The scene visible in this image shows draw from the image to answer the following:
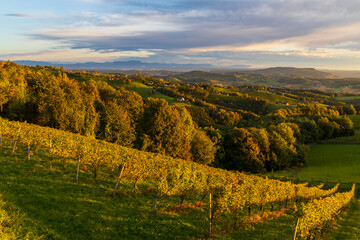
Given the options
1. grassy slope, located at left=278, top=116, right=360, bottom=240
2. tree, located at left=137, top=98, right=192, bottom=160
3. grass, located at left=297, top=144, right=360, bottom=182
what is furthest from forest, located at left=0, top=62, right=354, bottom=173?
grassy slope, located at left=278, top=116, right=360, bottom=240

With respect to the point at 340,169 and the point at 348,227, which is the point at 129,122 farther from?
the point at 340,169

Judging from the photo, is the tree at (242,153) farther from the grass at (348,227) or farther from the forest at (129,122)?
the grass at (348,227)

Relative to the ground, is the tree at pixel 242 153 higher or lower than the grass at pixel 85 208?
lower

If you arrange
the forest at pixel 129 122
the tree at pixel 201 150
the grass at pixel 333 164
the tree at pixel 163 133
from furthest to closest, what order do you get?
the tree at pixel 201 150 → the grass at pixel 333 164 → the tree at pixel 163 133 → the forest at pixel 129 122

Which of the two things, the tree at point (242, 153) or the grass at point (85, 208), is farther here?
the tree at point (242, 153)

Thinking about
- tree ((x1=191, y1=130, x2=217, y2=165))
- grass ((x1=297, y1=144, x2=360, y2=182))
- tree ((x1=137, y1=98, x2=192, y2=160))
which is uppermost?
tree ((x1=137, y1=98, x2=192, y2=160))

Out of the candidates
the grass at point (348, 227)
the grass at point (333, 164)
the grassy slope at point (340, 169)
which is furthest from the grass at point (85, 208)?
the grass at point (333, 164)

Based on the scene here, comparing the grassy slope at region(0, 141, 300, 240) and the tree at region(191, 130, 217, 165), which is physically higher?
the grassy slope at region(0, 141, 300, 240)

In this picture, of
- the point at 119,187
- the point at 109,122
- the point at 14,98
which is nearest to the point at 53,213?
the point at 119,187

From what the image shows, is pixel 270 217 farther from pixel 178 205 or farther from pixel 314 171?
pixel 314 171

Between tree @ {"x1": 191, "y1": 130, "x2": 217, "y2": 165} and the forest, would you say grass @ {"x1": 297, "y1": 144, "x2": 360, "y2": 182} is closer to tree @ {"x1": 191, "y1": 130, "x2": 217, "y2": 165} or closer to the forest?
the forest

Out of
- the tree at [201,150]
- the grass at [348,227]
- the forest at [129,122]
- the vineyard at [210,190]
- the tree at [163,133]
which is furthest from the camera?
the tree at [201,150]

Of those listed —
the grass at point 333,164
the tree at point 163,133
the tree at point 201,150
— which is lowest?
the grass at point 333,164

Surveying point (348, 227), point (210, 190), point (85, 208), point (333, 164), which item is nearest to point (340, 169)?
point (333, 164)
